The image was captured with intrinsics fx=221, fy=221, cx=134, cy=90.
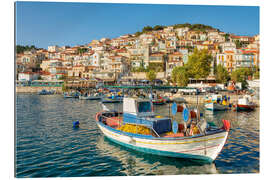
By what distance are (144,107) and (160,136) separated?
1.46m

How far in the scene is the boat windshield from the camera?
8680mm

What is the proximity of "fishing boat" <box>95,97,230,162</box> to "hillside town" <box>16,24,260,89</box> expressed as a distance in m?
27.1

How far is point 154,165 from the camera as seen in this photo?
6.91 meters

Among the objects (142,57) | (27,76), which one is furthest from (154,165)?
(27,76)

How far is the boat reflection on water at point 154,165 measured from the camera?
21.3ft

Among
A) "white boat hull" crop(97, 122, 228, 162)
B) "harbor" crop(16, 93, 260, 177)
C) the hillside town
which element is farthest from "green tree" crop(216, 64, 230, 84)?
"white boat hull" crop(97, 122, 228, 162)
